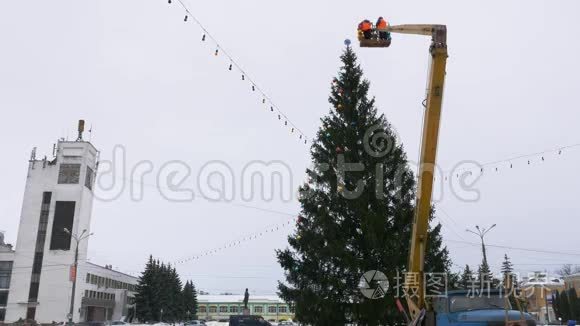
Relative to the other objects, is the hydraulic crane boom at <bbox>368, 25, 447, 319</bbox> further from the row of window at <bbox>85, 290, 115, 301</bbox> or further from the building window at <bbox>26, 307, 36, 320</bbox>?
the row of window at <bbox>85, 290, 115, 301</bbox>

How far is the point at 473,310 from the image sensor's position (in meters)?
11.3

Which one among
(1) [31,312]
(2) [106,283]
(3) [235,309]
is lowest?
(3) [235,309]

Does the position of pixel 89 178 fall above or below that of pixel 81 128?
below

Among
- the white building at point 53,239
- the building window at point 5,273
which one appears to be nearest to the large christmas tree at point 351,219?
the white building at point 53,239

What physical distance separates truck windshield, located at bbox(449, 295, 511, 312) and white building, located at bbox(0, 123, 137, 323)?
6661 cm

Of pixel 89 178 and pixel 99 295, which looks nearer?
pixel 89 178

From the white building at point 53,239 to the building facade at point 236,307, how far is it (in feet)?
159

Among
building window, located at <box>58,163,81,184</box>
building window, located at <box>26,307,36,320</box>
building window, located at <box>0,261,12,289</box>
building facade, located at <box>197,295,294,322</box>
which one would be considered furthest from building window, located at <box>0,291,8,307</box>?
building facade, located at <box>197,295,294,322</box>

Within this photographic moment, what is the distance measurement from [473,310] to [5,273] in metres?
77.5

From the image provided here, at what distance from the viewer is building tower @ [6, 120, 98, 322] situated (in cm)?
7156

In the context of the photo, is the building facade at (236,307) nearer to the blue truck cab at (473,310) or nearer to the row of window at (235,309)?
the row of window at (235,309)

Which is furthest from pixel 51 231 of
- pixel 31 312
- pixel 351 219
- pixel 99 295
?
pixel 351 219

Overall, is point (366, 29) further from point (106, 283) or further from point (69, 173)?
point (106, 283)

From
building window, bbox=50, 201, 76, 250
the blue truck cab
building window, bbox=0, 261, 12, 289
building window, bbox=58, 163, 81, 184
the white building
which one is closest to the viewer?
the blue truck cab
